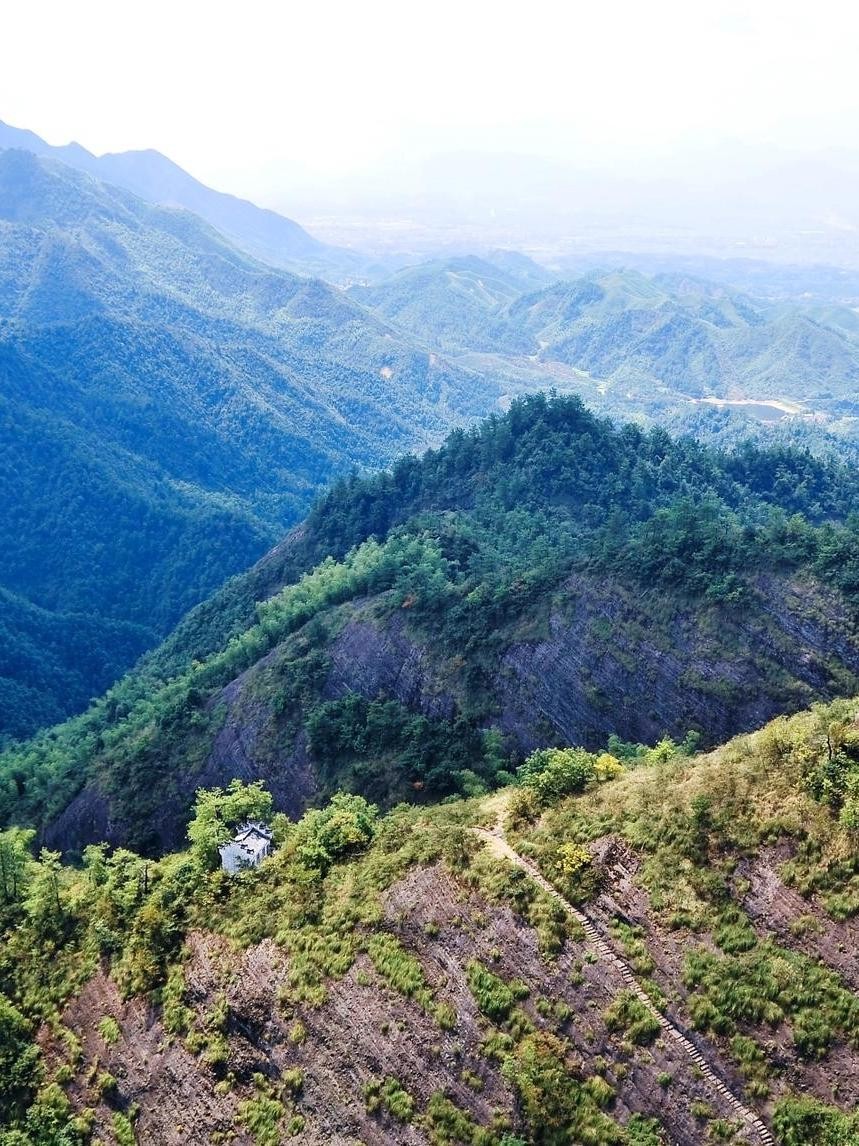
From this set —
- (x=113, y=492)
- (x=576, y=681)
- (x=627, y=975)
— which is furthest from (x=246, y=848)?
(x=113, y=492)

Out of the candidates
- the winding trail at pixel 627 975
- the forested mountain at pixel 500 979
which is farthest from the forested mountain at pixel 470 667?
the forested mountain at pixel 500 979

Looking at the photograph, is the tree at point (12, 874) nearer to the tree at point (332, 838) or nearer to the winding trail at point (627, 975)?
the tree at point (332, 838)

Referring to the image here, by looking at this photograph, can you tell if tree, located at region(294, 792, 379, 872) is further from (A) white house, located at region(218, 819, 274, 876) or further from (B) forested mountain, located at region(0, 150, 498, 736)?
(B) forested mountain, located at region(0, 150, 498, 736)

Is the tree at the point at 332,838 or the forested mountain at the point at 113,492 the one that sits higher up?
the tree at the point at 332,838

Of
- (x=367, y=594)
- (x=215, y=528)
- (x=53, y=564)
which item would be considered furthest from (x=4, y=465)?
(x=367, y=594)

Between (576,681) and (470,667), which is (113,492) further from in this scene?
(576,681)

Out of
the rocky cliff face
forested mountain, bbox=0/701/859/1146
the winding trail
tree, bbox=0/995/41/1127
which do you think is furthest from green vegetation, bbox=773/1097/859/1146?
the rocky cliff face
